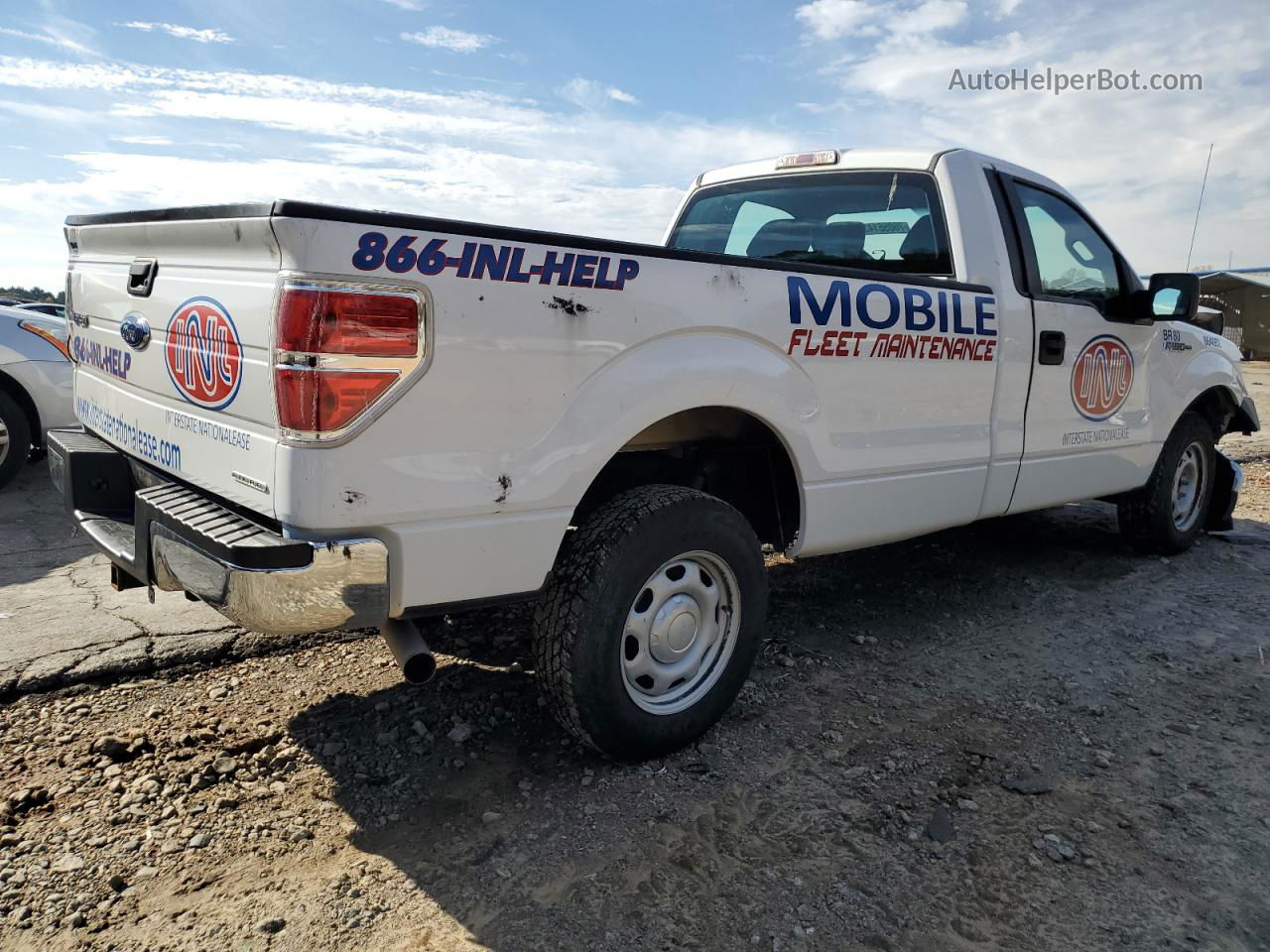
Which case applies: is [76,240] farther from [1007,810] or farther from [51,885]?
[1007,810]

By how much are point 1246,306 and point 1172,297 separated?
25.2 meters

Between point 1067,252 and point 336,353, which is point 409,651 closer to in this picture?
point 336,353

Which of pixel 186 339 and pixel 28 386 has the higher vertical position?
pixel 186 339

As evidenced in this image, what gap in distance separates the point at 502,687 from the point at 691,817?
1.00 m

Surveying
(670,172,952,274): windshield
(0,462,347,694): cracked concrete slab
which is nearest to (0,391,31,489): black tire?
(0,462,347,694): cracked concrete slab

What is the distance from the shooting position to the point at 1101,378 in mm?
4523

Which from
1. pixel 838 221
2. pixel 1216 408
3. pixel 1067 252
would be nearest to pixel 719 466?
pixel 838 221

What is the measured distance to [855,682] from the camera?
141 inches

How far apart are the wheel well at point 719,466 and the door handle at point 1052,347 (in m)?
1.48

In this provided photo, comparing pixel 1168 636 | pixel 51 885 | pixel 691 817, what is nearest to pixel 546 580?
pixel 691 817

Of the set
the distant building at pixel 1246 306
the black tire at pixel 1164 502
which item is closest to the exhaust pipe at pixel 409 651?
the black tire at pixel 1164 502

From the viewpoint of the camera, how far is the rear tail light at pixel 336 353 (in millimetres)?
2084

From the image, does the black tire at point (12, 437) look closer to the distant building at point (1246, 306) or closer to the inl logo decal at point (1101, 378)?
the inl logo decal at point (1101, 378)

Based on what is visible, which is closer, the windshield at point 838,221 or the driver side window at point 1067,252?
the windshield at point 838,221
